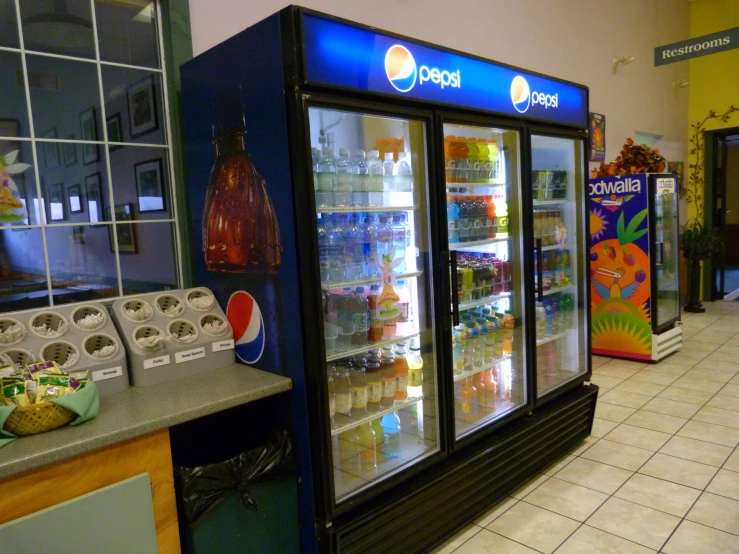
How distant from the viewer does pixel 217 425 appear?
8.30ft

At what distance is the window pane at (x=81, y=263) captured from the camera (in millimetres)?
2352

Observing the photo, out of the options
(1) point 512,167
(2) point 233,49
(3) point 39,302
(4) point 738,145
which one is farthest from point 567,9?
(4) point 738,145

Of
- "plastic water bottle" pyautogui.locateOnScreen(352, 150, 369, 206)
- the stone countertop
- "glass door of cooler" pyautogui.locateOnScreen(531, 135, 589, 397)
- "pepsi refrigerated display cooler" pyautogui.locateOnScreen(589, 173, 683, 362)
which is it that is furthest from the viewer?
"pepsi refrigerated display cooler" pyautogui.locateOnScreen(589, 173, 683, 362)

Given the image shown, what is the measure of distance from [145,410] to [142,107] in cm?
149

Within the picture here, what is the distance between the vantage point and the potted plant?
747cm

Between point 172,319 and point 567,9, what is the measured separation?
5228 millimetres

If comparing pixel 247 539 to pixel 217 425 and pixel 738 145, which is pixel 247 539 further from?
pixel 738 145

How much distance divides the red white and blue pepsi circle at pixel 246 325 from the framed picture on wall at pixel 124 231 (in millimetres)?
570

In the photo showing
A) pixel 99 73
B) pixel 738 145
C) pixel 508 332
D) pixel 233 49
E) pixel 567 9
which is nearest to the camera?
pixel 233 49

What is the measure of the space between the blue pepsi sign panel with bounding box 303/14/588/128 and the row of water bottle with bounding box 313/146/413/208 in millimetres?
394

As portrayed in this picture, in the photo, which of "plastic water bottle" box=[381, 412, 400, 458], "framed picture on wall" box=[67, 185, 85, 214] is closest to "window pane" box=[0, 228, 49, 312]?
"framed picture on wall" box=[67, 185, 85, 214]

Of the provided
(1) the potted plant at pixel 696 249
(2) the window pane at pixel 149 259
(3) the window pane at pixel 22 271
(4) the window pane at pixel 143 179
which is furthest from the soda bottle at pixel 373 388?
(1) the potted plant at pixel 696 249

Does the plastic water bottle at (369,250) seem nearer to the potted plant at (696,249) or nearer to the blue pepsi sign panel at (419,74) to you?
the blue pepsi sign panel at (419,74)

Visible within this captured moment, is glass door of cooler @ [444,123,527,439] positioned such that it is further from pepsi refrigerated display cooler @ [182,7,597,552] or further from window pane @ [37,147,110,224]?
window pane @ [37,147,110,224]
